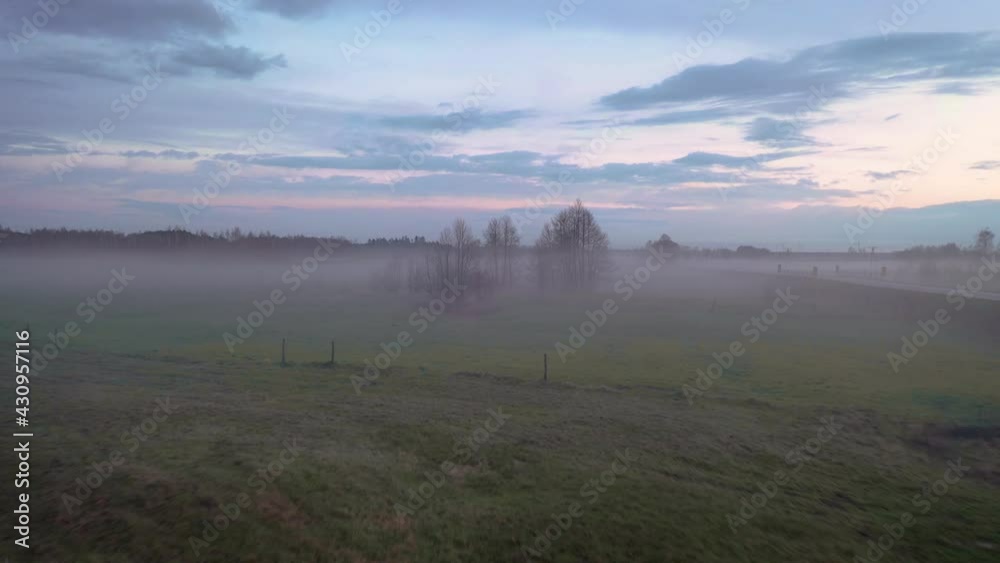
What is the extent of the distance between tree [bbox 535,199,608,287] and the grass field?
5118 cm

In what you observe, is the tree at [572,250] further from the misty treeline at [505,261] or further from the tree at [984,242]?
the tree at [984,242]

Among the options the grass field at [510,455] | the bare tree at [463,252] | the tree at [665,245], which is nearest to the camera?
the grass field at [510,455]

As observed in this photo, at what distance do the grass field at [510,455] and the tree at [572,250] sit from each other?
51.2 m

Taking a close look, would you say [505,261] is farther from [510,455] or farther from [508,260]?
A: [510,455]

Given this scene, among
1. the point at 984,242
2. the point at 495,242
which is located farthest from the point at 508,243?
the point at 984,242

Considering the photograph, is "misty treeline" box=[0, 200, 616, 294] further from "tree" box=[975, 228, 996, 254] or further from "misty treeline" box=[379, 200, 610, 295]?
"tree" box=[975, 228, 996, 254]

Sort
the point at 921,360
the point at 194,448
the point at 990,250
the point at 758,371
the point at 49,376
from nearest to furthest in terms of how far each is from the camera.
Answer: the point at 194,448 → the point at 49,376 → the point at 758,371 → the point at 921,360 → the point at 990,250

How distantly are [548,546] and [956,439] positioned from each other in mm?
15225

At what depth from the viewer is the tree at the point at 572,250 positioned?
85812 millimetres

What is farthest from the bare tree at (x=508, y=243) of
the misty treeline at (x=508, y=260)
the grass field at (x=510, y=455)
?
the grass field at (x=510, y=455)

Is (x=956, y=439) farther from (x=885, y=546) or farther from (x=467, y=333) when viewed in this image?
(x=467, y=333)

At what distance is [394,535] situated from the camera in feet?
33.6

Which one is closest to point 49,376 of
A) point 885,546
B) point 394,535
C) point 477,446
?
point 477,446

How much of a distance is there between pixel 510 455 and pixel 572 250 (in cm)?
7511
